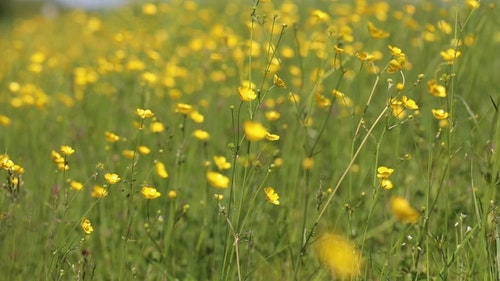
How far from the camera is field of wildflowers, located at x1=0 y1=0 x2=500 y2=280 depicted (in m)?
1.56

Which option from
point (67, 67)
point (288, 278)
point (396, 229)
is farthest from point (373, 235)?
point (67, 67)

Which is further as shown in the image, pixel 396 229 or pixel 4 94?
pixel 4 94

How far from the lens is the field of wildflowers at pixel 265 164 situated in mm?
1564

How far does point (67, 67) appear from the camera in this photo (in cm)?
442

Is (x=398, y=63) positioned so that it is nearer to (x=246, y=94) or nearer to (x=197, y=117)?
(x=246, y=94)

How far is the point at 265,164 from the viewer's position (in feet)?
7.36

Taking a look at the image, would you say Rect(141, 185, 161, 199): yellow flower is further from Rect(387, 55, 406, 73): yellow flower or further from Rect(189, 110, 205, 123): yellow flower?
Rect(387, 55, 406, 73): yellow flower

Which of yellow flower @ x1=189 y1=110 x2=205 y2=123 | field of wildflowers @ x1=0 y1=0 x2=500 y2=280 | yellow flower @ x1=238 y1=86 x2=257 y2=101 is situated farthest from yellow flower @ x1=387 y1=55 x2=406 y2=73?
yellow flower @ x1=189 y1=110 x2=205 y2=123

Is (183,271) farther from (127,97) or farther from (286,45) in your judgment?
(286,45)

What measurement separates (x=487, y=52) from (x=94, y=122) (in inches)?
84.7

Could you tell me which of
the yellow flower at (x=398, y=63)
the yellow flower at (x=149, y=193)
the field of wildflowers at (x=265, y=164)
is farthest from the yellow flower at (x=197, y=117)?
the yellow flower at (x=398, y=63)

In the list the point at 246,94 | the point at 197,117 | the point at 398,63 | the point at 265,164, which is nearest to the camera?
the point at 246,94

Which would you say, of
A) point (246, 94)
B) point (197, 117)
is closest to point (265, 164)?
point (197, 117)

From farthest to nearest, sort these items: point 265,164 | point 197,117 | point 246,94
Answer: point 265,164 < point 197,117 < point 246,94
